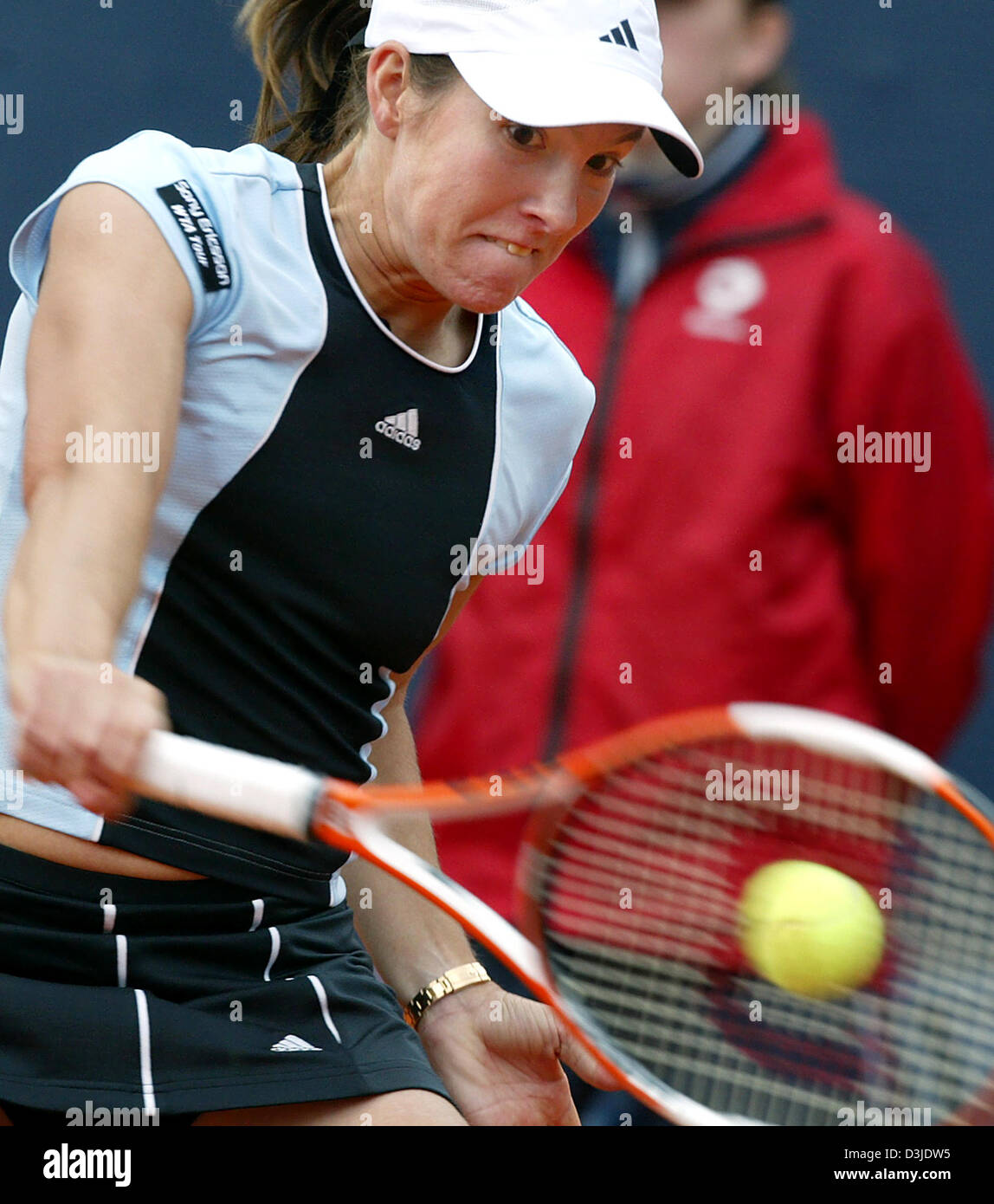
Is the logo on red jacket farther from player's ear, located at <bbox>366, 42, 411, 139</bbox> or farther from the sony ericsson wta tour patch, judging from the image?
the sony ericsson wta tour patch

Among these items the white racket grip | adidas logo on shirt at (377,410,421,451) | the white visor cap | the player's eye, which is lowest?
the white racket grip

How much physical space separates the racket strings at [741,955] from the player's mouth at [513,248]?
0.41 meters

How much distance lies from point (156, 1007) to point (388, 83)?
2.45 feet

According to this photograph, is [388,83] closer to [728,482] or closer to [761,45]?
[728,482]

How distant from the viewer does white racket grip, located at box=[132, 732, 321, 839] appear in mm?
1159

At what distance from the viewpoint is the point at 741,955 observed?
169 cm

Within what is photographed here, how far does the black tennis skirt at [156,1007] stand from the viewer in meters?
1.35

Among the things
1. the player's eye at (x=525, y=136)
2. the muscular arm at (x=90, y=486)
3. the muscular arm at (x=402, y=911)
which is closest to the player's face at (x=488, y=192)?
the player's eye at (x=525, y=136)

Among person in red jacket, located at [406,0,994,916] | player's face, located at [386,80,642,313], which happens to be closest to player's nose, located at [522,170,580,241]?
player's face, located at [386,80,642,313]

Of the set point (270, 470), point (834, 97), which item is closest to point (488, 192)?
point (270, 470)

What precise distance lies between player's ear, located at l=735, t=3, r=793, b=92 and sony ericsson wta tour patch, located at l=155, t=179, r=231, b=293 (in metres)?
1.25

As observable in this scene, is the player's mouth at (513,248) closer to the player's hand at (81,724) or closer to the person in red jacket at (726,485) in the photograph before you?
the player's hand at (81,724)
